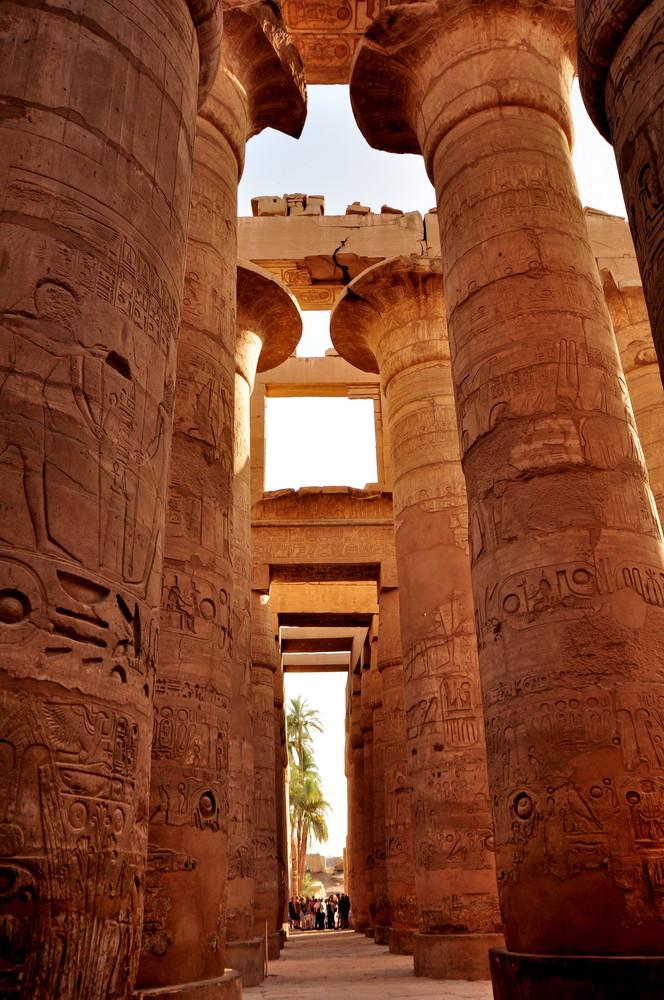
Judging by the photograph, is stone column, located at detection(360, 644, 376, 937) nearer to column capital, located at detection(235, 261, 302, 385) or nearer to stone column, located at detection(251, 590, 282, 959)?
stone column, located at detection(251, 590, 282, 959)

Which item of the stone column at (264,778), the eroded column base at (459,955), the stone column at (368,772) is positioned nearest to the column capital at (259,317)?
the stone column at (264,778)

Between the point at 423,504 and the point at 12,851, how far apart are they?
6.77 m

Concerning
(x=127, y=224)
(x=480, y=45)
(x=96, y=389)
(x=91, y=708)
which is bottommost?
(x=91, y=708)

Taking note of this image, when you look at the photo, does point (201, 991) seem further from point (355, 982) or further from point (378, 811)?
point (378, 811)

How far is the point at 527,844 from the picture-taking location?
13.6 feet

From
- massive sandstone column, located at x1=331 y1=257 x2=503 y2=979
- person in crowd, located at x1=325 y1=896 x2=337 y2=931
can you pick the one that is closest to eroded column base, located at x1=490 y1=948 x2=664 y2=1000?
massive sandstone column, located at x1=331 y1=257 x2=503 y2=979

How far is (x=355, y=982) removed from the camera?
6582mm

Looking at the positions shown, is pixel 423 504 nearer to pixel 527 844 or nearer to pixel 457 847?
pixel 457 847

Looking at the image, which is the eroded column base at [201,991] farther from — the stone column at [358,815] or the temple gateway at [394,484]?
the stone column at [358,815]

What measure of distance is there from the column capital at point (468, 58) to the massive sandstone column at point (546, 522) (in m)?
0.02

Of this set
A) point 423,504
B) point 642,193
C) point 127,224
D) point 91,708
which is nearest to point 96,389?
point 127,224

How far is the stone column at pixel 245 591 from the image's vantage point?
7285mm

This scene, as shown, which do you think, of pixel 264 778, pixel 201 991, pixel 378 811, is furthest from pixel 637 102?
pixel 378 811

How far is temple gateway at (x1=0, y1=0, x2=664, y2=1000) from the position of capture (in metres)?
2.20
